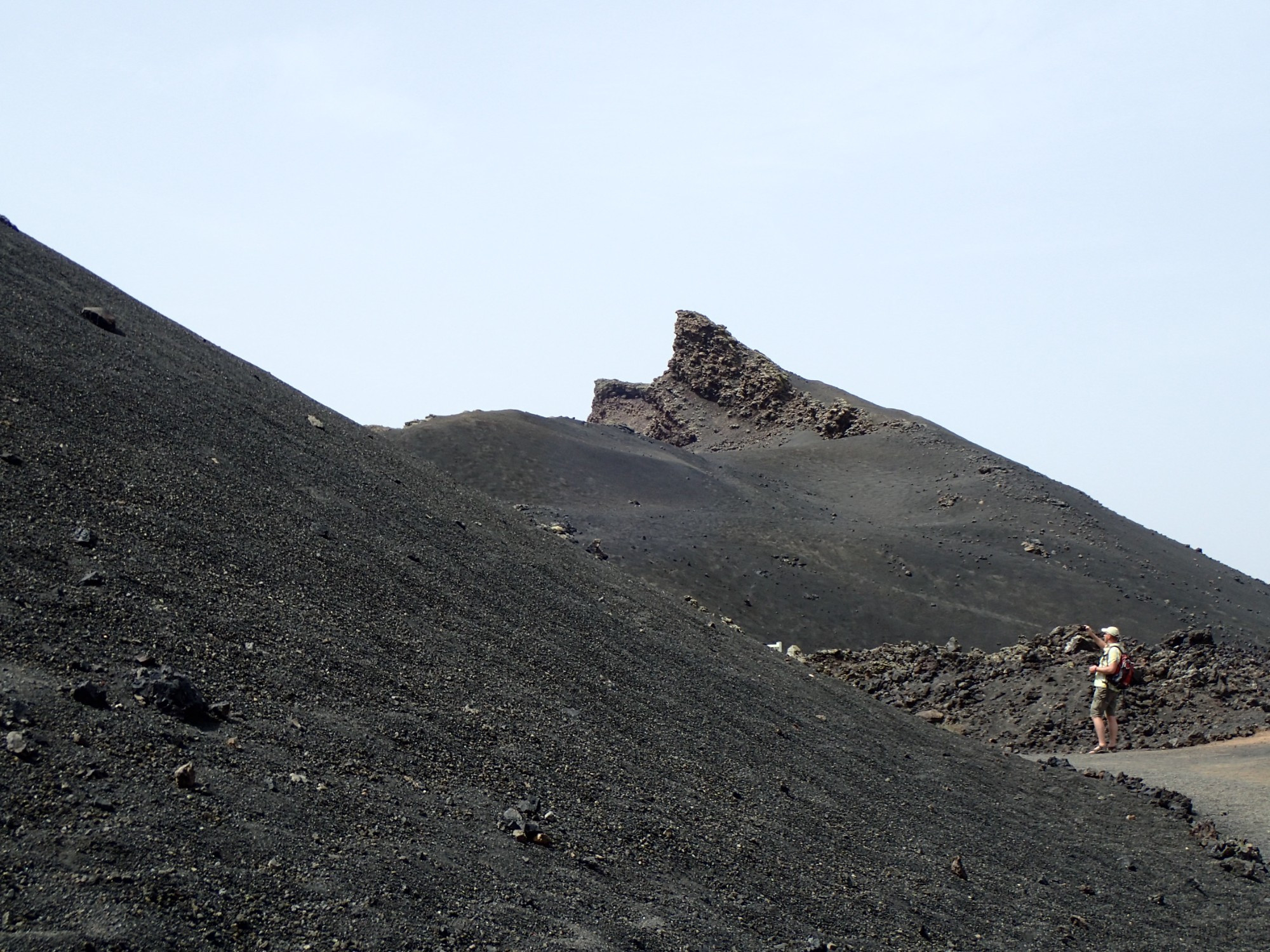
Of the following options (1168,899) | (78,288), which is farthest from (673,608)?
(78,288)

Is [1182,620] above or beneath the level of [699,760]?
above

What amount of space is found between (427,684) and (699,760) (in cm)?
202

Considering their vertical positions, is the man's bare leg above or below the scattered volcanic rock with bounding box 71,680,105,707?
above

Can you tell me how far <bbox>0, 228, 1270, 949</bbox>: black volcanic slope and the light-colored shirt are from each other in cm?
300

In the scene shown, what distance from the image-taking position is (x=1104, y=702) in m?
14.7

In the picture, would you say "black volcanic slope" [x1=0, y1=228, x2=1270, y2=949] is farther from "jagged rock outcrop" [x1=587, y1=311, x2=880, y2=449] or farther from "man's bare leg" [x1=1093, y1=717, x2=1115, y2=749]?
"jagged rock outcrop" [x1=587, y1=311, x2=880, y2=449]

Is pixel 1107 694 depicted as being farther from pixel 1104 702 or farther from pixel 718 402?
pixel 718 402

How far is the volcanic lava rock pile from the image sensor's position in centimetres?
1575

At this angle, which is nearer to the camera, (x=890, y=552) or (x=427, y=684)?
(x=427, y=684)

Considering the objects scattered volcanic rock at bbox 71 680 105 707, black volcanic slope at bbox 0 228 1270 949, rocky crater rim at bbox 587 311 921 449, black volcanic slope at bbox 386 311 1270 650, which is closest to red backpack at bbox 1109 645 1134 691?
black volcanic slope at bbox 0 228 1270 949

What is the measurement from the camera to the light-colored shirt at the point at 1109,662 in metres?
14.1

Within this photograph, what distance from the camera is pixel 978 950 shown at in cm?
621

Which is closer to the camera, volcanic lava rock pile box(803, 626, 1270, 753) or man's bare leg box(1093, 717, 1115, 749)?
man's bare leg box(1093, 717, 1115, 749)

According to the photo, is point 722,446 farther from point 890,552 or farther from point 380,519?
point 380,519
